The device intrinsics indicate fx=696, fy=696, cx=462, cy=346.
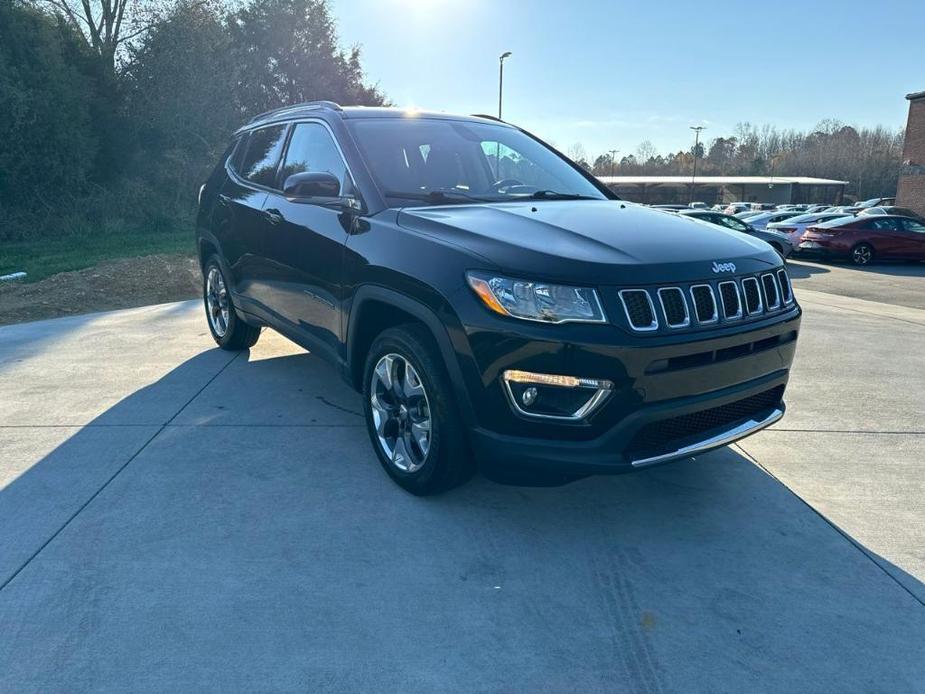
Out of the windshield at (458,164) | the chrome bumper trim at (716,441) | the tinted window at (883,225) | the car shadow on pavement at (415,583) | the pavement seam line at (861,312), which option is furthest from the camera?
the tinted window at (883,225)

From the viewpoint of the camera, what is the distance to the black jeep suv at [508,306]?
2.74 meters

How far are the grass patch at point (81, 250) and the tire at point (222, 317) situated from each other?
7191 mm

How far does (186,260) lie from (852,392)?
12.1m

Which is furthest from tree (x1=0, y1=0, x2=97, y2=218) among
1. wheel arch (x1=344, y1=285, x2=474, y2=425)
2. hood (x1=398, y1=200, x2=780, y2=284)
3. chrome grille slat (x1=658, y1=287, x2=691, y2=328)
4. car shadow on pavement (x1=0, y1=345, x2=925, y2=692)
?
chrome grille slat (x1=658, y1=287, x2=691, y2=328)

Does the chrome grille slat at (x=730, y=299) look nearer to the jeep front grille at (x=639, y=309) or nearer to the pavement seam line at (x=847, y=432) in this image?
the jeep front grille at (x=639, y=309)

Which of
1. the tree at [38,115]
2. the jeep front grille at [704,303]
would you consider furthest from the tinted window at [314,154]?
the tree at [38,115]

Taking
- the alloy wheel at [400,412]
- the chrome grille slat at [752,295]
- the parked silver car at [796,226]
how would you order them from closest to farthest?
the chrome grille slat at [752,295] → the alloy wheel at [400,412] → the parked silver car at [796,226]

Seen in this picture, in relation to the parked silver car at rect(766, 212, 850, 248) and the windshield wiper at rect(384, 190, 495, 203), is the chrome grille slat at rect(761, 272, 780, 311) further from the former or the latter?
the parked silver car at rect(766, 212, 850, 248)

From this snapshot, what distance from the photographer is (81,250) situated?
53.4 feet

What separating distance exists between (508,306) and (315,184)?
1.48 meters

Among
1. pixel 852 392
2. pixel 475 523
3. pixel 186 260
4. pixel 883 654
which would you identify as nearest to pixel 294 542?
pixel 475 523

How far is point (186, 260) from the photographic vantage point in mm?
13797

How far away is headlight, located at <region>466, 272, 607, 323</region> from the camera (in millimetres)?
2719

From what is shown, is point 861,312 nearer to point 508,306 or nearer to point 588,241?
point 588,241
